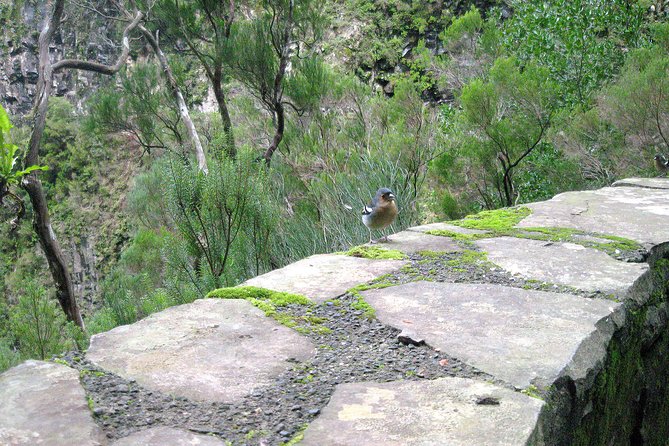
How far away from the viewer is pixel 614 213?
3254 millimetres

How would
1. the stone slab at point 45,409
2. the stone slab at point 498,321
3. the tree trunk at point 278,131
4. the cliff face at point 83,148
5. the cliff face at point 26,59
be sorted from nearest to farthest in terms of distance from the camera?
the stone slab at point 45,409 → the stone slab at point 498,321 → the tree trunk at point 278,131 → the cliff face at point 83,148 → the cliff face at point 26,59

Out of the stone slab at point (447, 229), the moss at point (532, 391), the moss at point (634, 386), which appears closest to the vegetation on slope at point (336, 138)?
the stone slab at point (447, 229)

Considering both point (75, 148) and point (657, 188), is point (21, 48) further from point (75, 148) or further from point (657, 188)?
point (657, 188)

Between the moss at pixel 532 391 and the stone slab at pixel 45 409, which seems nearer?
the stone slab at pixel 45 409

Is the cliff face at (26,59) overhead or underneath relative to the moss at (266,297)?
overhead

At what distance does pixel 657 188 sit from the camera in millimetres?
4023

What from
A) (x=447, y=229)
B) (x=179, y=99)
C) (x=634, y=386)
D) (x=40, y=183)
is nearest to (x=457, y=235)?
(x=447, y=229)

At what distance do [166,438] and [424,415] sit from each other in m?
0.55

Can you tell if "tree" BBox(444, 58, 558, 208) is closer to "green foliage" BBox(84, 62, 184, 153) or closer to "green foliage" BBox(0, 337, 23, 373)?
"green foliage" BBox(0, 337, 23, 373)

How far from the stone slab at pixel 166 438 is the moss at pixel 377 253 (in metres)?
1.50

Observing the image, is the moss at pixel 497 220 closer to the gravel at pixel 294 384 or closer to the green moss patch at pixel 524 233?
the green moss patch at pixel 524 233

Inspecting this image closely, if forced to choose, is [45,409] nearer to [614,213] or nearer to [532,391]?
[532,391]

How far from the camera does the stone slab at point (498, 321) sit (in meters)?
1.55

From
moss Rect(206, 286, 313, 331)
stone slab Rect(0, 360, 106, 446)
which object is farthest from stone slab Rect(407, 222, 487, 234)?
stone slab Rect(0, 360, 106, 446)
